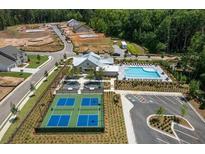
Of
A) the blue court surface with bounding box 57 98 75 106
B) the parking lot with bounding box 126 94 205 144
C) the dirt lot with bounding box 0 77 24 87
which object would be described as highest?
the dirt lot with bounding box 0 77 24 87

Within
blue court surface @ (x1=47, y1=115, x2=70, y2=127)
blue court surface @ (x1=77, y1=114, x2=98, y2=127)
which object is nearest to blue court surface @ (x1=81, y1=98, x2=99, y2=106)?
blue court surface @ (x1=77, y1=114, x2=98, y2=127)

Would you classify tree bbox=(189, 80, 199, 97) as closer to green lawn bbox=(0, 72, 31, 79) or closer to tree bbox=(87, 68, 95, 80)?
tree bbox=(87, 68, 95, 80)

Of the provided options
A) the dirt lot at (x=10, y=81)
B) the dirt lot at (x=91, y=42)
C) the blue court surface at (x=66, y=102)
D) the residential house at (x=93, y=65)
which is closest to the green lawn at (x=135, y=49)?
the dirt lot at (x=91, y=42)

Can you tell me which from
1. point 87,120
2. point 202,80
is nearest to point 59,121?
point 87,120

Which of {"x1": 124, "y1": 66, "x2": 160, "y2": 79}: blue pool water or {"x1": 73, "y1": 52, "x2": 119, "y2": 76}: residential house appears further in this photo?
{"x1": 124, "y1": 66, "x2": 160, "y2": 79}: blue pool water

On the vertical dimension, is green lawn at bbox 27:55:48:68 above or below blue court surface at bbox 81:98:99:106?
above

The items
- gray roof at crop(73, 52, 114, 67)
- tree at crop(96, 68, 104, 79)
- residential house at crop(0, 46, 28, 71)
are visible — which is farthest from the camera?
residential house at crop(0, 46, 28, 71)
